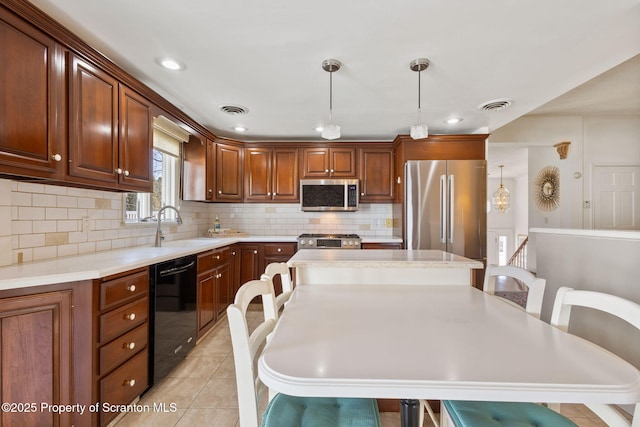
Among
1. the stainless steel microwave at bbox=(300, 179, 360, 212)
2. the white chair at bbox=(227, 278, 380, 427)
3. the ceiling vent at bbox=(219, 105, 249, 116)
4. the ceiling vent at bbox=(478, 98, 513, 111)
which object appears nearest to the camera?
the white chair at bbox=(227, 278, 380, 427)

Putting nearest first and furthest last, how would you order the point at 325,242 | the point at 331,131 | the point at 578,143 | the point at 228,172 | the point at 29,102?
the point at 29,102 → the point at 331,131 → the point at 325,242 → the point at 228,172 → the point at 578,143

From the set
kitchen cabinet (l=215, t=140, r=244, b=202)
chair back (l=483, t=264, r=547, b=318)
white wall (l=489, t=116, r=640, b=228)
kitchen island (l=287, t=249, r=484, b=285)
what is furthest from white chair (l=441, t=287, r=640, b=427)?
white wall (l=489, t=116, r=640, b=228)

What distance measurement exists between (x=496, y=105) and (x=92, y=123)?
3.35 m

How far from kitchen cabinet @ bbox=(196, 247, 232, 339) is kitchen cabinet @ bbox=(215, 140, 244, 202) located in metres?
0.82

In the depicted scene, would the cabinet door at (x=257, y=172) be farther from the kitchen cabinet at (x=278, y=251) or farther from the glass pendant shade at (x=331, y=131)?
Answer: the glass pendant shade at (x=331, y=131)

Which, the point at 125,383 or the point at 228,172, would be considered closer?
the point at 125,383

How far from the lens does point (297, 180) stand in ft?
12.6

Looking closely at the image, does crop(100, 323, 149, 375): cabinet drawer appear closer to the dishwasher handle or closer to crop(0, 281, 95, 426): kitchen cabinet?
crop(0, 281, 95, 426): kitchen cabinet

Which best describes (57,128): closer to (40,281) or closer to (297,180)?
(40,281)

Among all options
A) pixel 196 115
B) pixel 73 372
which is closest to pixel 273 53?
pixel 196 115

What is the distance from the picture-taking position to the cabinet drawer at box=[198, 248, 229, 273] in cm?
251

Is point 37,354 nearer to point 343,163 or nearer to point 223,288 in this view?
point 223,288

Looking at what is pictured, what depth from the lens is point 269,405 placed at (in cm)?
94

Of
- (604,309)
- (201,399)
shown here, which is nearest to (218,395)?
(201,399)
